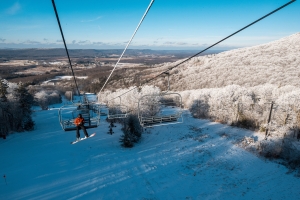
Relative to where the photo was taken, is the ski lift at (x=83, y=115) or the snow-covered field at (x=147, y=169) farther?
the snow-covered field at (x=147, y=169)

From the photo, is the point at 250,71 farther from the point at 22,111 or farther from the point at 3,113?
the point at 3,113

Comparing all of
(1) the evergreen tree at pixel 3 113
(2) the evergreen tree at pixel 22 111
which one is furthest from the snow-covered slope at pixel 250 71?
(1) the evergreen tree at pixel 3 113

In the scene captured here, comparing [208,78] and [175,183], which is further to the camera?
[208,78]

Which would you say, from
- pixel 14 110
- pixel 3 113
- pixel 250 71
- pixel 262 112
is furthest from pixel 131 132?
pixel 250 71

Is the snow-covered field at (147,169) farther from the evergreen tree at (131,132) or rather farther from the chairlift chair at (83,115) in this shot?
the chairlift chair at (83,115)

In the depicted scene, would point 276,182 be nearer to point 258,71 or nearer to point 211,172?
point 211,172

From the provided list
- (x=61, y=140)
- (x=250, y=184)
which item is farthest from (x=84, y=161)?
(x=250, y=184)
